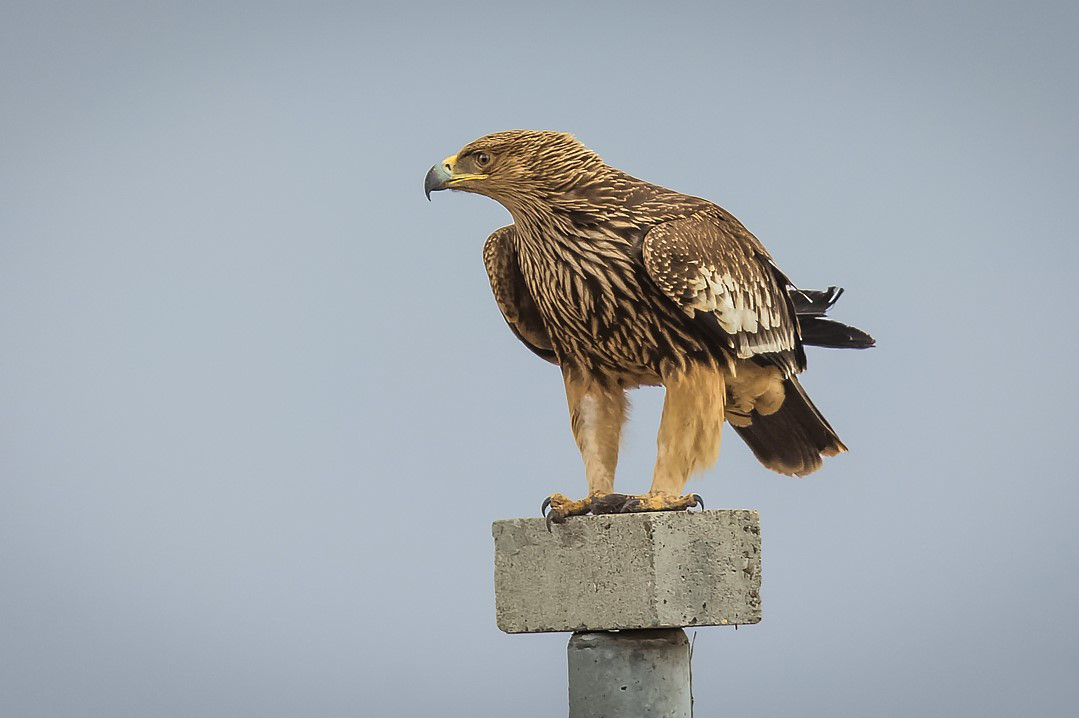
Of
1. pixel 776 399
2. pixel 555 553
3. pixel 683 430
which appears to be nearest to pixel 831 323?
pixel 776 399

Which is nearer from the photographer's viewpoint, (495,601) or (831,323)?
(495,601)

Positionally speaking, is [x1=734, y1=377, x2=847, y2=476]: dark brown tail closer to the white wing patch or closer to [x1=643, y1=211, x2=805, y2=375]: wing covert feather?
[x1=643, y1=211, x2=805, y2=375]: wing covert feather

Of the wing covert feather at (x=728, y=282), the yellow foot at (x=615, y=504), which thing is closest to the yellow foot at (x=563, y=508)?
the yellow foot at (x=615, y=504)

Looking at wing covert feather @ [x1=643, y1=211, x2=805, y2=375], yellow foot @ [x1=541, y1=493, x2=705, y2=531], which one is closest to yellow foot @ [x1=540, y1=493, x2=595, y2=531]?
yellow foot @ [x1=541, y1=493, x2=705, y2=531]

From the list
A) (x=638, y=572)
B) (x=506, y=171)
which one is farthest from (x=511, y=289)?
(x=638, y=572)

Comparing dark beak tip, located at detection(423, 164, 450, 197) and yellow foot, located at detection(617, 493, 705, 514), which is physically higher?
dark beak tip, located at detection(423, 164, 450, 197)

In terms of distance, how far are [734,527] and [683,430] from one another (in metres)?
0.45

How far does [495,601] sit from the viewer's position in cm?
743

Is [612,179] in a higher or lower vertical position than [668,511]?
higher

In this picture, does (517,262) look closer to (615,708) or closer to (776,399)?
(776,399)

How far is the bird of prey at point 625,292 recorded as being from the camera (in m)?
7.12

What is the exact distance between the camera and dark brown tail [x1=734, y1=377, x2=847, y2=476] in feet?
25.7

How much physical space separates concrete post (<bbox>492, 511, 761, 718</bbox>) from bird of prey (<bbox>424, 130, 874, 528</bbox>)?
126mm

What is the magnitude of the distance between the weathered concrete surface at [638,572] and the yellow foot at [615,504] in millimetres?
48
